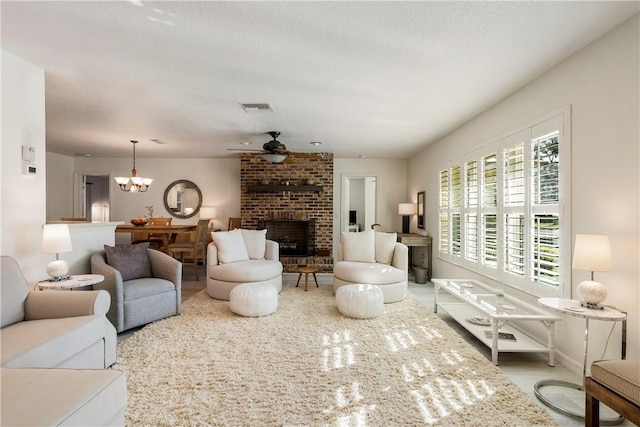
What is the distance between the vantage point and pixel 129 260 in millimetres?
3707

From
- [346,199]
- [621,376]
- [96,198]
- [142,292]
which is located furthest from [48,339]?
[96,198]

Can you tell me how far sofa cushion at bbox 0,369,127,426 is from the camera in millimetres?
1178

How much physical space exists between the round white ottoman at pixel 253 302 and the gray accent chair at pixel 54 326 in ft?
4.60

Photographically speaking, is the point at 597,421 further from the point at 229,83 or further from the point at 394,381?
the point at 229,83

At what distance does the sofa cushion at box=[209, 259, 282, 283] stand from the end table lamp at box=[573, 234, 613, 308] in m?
3.49

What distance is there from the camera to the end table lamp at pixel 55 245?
2711mm

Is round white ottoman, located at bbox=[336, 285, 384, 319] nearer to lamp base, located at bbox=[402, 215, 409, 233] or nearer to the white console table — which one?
the white console table

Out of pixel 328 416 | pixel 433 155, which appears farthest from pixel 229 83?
pixel 433 155

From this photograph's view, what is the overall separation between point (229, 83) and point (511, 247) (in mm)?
3363

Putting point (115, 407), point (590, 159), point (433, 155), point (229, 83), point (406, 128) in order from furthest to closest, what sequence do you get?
point (433, 155), point (406, 128), point (229, 83), point (590, 159), point (115, 407)

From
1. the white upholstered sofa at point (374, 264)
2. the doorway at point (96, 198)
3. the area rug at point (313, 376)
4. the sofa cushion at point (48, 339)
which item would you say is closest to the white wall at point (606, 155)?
the area rug at point (313, 376)

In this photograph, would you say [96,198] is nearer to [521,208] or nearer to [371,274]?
[371,274]

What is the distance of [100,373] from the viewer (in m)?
1.48

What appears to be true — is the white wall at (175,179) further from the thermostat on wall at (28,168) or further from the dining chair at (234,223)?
the thermostat on wall at (28,168)
